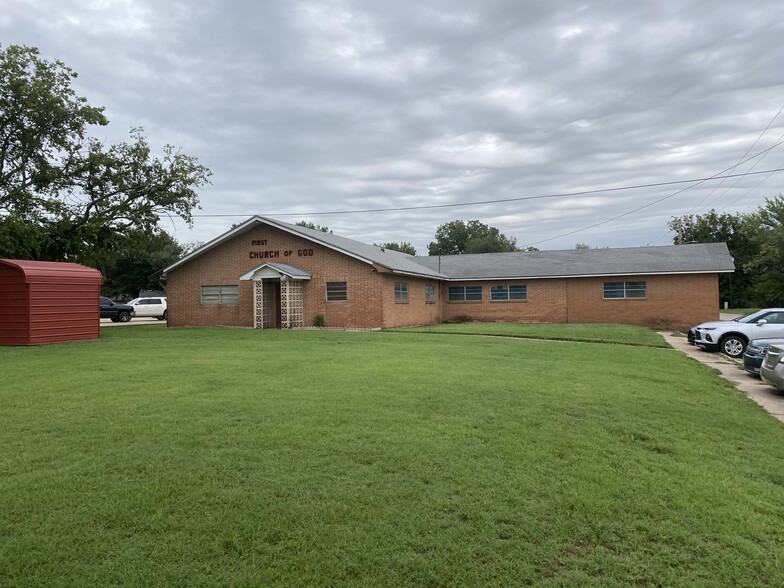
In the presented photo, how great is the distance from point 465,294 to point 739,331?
15.8 m

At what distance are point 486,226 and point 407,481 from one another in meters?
84.6

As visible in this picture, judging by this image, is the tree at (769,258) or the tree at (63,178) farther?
the tree at (769,258)

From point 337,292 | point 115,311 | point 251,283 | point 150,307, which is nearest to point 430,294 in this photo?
point 337,292

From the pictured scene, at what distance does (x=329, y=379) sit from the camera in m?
9.00

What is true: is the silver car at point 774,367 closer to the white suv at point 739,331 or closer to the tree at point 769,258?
the white suv at point 739,331

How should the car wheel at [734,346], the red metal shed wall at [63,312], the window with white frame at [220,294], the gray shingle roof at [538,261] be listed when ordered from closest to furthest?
the car wheel at [734,346]
the red metal shed wall at [63,312]
the gray shingle roof at [538,261]
the window with white frame at [220,294]

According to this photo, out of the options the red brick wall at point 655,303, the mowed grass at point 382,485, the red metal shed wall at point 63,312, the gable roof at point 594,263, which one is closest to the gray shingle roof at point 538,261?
the gable roof at point 594,263

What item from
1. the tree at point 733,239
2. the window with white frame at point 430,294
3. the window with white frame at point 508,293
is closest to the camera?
the window with white frame at point 430,294

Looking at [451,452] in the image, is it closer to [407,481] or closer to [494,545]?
[407,481]

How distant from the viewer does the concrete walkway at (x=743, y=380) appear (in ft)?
29.5

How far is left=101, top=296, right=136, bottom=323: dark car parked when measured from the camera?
34.7 meters

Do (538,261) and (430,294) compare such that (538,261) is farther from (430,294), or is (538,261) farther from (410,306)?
(410,306)

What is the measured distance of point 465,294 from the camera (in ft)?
101

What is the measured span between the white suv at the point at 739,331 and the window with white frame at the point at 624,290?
32.6ft
